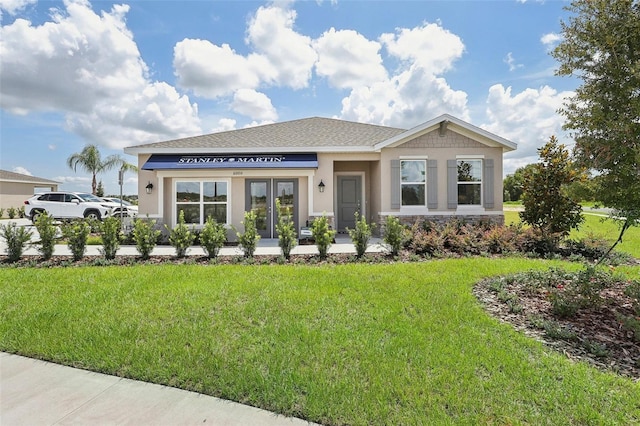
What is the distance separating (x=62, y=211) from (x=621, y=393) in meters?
26.6

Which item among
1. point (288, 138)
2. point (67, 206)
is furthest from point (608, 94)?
point (67, 206)

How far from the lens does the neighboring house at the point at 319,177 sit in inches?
539

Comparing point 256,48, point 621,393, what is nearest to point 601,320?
point 621,393

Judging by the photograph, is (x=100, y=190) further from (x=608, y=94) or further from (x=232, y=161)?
(x=608, y=94)

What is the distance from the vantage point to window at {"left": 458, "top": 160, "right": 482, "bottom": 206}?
13938 millimetres

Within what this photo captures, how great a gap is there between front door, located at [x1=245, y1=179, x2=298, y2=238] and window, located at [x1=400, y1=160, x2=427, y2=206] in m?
4.86

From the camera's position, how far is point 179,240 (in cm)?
964

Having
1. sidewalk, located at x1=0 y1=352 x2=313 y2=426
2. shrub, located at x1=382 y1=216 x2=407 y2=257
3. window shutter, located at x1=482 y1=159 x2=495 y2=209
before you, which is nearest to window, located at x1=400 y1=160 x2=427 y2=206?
window shutter, located at x1=482 y1=159 x2=495 y2=209

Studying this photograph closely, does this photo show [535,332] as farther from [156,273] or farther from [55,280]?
[55,280]

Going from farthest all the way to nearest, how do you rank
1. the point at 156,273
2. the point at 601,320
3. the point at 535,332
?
the point at 156,273 < the point at 601,320 < the point at 535,332

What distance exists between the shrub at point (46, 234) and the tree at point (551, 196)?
15602 mm

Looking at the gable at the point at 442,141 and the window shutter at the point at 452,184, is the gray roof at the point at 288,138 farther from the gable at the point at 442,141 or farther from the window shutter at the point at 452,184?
the window shutter at the point at 452,184

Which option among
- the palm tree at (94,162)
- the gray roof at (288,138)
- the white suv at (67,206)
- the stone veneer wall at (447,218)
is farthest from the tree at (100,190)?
the stone veneer wall at (447,218)

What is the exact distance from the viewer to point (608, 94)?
5289mm
